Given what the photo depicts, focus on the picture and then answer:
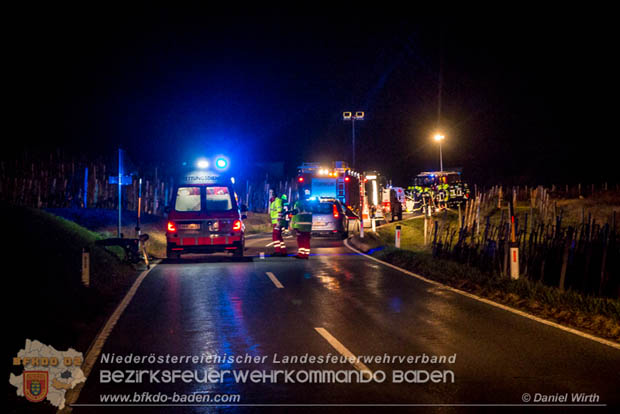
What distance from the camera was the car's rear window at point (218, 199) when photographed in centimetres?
1867

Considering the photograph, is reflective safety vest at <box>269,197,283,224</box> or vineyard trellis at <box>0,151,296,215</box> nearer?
reflective safety vest at <box>269,197,283,224</box>

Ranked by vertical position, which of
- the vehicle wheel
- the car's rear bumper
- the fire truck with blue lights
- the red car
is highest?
the fire truck with blue lights

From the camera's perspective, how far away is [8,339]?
7395mm

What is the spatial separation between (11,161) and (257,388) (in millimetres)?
29427

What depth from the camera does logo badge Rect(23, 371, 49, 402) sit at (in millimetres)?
5855

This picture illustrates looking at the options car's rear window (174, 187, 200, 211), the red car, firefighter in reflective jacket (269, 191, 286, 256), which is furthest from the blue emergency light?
firefighter in reflective jacket (269, 191, 286, 256)

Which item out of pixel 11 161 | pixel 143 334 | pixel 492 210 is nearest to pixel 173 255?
pixel 143 334

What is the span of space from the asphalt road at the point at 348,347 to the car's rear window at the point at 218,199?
5.05m

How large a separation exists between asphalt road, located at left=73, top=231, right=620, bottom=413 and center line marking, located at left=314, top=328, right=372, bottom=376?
0.02 metres

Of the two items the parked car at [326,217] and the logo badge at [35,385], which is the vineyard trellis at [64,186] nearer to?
the parked car at [326,217]

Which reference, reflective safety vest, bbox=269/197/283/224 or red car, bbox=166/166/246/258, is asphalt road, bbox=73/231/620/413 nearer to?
red car, bbox=166/166/246/258

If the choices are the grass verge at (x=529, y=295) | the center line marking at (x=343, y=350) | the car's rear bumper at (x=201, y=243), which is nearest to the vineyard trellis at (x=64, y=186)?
the car's rear bumper at (x=201, y=243)

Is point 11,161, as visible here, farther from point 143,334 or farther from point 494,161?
point 494,161

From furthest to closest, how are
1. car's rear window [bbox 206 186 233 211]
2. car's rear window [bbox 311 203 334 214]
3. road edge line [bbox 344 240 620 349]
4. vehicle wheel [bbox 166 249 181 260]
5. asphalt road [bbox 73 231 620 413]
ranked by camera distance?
car's rear window [bbox 311 203 334 214] → car's rear window [bbox 206 186 233 211] → vehicle wheel [bbox 166 249 181 260] → road edge line [bbox 344 240 620 349] → asphalt road [bbox 73 231 620 413]
